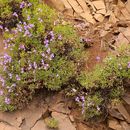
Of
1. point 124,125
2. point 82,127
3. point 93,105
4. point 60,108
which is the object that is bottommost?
point 82,127

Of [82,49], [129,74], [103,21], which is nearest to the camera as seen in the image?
[129,74]

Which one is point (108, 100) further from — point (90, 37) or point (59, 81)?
point (90, 37)

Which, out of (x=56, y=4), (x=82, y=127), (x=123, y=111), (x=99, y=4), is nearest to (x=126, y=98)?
(x=123, y=111)

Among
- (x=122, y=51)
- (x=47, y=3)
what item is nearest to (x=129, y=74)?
(x=122, y=51)

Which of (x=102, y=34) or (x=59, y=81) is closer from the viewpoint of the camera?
(x=59, y=81)

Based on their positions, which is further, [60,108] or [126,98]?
[60,108]

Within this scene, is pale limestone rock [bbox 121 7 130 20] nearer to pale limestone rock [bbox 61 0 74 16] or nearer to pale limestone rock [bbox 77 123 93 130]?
pale limestone rock [bbox 61 0 74 16]

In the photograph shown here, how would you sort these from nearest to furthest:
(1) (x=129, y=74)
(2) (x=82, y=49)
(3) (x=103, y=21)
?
(1) (x=129, y=74) → (2) (x=82, y=49) → (3) (x=103, y=21)

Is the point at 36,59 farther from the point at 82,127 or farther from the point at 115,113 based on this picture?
the point at 115,113
